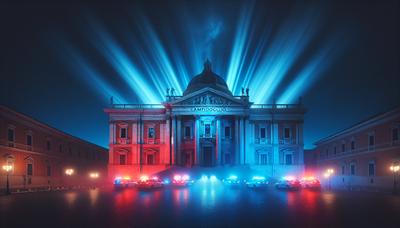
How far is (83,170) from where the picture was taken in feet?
249

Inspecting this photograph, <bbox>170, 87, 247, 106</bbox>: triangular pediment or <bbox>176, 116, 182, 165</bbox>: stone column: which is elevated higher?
<bbox>170, 87, 247, 106</bbox>: triangular pediment

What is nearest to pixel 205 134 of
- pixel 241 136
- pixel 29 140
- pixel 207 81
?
pixel 241 136

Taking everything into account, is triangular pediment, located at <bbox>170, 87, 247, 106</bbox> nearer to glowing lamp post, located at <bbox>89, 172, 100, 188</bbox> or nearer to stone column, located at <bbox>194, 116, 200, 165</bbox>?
stone column, located at <bbox>194, 116, 200, 165</bbox>

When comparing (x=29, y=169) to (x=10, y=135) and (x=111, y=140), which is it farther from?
(x=111, y=140)

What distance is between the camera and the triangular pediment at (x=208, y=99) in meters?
66.8

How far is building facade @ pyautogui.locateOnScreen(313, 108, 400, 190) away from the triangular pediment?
1754cm

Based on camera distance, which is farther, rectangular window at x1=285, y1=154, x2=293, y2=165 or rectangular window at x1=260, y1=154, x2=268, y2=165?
rectangular window at x1=285, y1=154, x2=293, y2=165

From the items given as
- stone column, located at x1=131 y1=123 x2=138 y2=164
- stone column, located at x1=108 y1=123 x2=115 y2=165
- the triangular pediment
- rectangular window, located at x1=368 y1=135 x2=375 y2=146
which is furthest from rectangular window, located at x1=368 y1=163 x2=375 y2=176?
stone column, located at x1=108 y1=123 x2=115 y2=165

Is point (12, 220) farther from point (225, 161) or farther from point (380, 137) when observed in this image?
point (225, 161)

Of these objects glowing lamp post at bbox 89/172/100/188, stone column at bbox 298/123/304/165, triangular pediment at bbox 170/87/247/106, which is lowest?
glowing lamp post at bbox 89/172/100/188

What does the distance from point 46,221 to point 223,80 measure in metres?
68.1

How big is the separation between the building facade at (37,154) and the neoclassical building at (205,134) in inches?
295

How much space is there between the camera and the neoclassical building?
67.1 meters

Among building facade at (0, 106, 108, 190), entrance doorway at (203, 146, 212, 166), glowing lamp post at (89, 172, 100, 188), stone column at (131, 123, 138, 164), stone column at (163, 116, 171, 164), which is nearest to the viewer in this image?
building facade at (0, 106, 108, 190)
